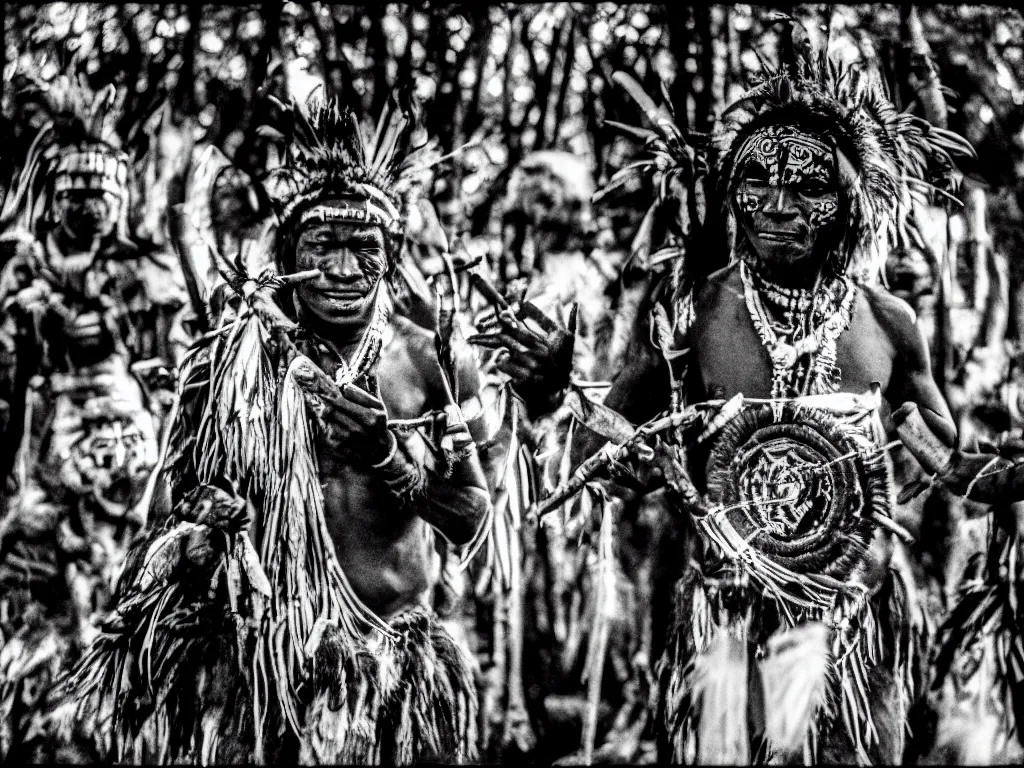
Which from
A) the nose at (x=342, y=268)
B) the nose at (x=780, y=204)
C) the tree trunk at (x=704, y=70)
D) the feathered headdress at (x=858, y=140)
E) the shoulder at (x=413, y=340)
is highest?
the tree trunk at (x=704, y=70)

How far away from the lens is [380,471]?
4.13 m

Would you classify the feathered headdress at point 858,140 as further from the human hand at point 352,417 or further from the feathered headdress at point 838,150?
the human hand at point 352,417

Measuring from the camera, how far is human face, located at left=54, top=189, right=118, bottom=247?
4477mm

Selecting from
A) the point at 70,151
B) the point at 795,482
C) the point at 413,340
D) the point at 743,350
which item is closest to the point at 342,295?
the point at 413,340

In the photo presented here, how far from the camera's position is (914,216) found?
14.4 feet

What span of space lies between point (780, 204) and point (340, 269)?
1.30 meters

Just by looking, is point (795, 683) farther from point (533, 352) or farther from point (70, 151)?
point (70, 151)

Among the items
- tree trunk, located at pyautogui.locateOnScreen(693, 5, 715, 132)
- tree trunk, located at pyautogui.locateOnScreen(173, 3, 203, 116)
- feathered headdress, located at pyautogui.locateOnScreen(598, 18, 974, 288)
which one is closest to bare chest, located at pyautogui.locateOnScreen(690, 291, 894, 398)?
feathered headdress, located at pyautogui.locateOnScreen(598, 18, 974, 288)

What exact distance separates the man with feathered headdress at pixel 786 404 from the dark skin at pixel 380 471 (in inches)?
13.7

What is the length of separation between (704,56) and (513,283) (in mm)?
940

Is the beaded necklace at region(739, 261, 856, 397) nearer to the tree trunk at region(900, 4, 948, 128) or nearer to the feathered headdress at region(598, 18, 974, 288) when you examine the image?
the feathered headdress at region(598, 18, 974, 288)

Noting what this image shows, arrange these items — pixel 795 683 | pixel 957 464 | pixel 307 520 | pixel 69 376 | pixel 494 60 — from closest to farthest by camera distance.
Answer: pixel 795 683
pixel 307 520
pixel 957 464
pixel 69 376
pixel 494 60

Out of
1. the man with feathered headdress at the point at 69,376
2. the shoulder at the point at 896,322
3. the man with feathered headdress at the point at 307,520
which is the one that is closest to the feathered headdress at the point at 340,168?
the man with feathered headdress at the point at 307,520

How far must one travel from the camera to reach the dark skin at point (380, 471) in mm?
4125
